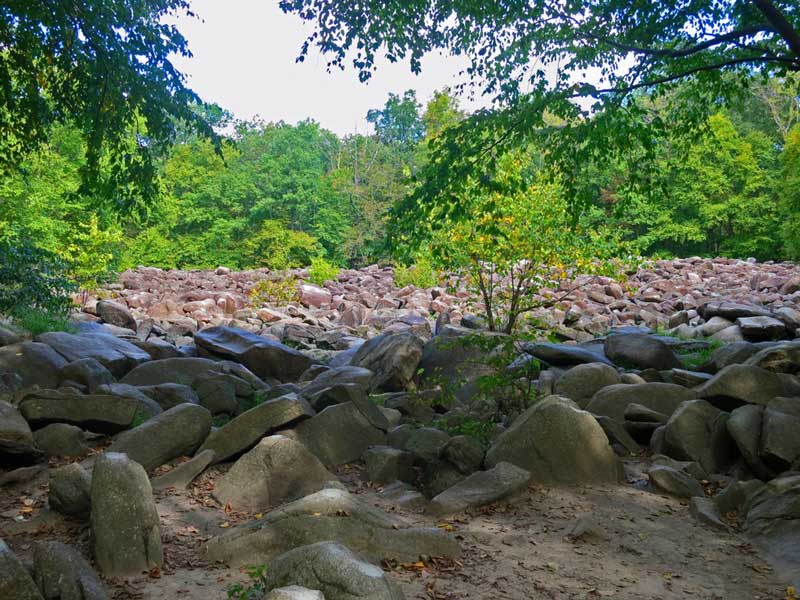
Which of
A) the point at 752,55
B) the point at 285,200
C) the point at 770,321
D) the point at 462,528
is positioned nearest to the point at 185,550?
the point at 462,528

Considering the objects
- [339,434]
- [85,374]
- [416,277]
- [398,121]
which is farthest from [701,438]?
[398,121]

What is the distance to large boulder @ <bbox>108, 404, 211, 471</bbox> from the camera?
6.70 meters

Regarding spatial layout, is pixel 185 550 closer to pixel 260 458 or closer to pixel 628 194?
pixel 260 458

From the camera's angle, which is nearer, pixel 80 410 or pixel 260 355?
pixel 80 410

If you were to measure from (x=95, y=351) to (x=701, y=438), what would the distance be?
8079 mm

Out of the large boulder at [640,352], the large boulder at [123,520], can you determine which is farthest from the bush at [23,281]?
the large boulder at [640,352]

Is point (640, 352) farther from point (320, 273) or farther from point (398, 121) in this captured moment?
point (398, 121)

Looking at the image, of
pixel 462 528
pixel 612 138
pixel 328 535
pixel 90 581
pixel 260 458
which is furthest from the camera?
pixel 612 138

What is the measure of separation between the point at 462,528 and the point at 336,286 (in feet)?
80.8

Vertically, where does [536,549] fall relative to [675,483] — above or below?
below

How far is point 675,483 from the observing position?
6.41 meters

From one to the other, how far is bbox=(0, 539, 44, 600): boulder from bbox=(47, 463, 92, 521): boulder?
1637 millimetres

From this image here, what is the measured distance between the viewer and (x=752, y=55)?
8.88 m

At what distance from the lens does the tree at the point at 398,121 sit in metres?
58.6
